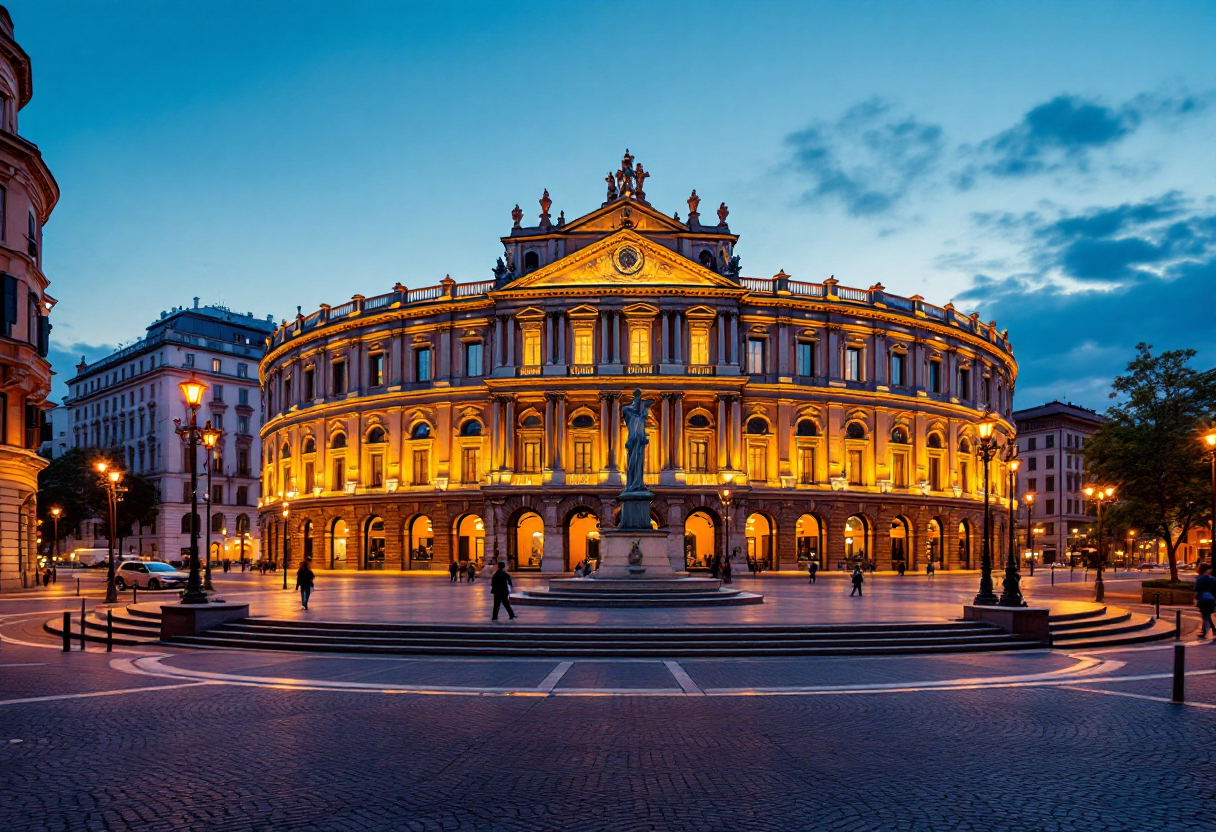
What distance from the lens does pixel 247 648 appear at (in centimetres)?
2150

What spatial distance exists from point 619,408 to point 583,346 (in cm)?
520

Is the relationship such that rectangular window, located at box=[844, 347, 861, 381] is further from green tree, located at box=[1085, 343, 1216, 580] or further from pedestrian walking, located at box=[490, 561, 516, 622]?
pedestrian walking, located at box=[490, 561, 516, 622]

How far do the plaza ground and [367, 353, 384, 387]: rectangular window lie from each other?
2052 inches

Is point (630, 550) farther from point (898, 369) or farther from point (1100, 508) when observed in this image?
point (898, 369)

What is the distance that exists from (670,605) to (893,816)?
20.4 meters

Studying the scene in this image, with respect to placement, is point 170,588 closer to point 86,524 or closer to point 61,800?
point 61,800

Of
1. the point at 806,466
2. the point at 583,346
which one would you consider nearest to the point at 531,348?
the point at 583,346

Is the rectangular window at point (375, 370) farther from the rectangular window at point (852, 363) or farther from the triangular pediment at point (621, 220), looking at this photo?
the rectangular window at point (852, 363)

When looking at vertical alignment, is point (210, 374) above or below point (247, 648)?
above

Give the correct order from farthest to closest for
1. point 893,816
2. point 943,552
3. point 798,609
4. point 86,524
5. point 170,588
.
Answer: point 86,524 < point 943,552 < point 170,588 < point 798,609 < point 893,816

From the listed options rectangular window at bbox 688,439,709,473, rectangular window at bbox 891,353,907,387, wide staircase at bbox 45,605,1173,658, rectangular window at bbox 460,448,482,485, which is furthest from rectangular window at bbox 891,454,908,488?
wide staircase at bbox 45,605,1173,658

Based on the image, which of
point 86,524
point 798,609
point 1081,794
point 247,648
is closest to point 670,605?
point 798,609

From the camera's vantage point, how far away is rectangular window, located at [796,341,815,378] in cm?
6769

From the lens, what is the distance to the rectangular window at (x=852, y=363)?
68.3 m
